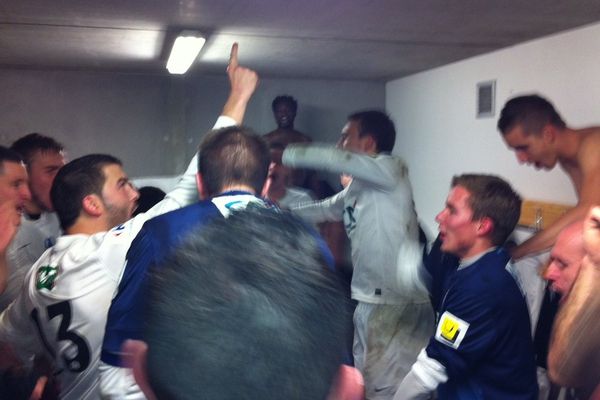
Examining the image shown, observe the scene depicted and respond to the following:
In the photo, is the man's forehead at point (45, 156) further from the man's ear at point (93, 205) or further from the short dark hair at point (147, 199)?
the man's ear at point (93, 205)

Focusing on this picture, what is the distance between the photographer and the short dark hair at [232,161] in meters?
1.48

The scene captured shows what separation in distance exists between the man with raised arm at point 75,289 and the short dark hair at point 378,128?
1.27 meters

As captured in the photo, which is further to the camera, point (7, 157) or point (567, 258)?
point (7, 157)

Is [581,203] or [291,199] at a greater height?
[581,203]

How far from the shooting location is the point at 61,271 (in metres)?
1.53

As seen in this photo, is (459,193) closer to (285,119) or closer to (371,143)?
(371,143)

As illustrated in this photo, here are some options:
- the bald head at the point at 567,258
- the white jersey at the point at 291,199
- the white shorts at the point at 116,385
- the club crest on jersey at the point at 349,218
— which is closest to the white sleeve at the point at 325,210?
the club crest on jersey at the point at 349,218

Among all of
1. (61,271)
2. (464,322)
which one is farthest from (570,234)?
(61,271)

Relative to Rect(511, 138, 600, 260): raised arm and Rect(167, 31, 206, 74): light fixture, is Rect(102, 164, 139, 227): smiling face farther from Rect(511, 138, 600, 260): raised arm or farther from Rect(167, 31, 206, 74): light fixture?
Rect(511, 138, 600, 260): raised arm

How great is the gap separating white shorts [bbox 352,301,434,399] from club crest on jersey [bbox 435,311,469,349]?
95cm

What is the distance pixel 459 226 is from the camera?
1.85 meters

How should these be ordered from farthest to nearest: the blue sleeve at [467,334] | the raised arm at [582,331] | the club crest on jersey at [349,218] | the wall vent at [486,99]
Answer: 1. the wall vent at [486,99]
2. the club crest on jersey at [349,218]
3. the blue sleeve at [467,334]
4. the raised arm at [582,331]

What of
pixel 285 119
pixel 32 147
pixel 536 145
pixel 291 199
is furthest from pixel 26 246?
pixel 285 119

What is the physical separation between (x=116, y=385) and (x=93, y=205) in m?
0.65
